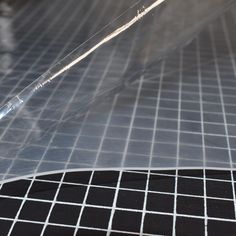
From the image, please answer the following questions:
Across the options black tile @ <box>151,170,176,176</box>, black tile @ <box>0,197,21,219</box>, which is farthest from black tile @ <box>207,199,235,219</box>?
black tile @ <box>0,197,21,219</box>

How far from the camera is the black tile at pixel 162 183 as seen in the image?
90cm

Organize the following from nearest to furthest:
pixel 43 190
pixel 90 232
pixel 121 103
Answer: pixel 90 232, pixel 43 190, pixel 121 103

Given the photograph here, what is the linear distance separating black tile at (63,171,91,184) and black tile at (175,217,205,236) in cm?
21

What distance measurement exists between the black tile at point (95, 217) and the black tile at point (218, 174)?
238mm

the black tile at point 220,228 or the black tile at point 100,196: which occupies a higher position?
→ the black tile at point 100,196

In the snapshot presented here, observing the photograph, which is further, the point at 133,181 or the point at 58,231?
the point at 133,181

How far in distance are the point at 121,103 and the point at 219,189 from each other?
42 centimetres

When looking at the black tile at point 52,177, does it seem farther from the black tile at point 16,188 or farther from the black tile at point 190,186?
the black tile at point 190,186

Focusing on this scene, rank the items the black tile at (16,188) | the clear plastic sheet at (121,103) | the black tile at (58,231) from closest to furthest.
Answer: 1. the black tile at (58,231)
2. the black tile at (16,188)
3. the clear plastic sheet at (121,103)

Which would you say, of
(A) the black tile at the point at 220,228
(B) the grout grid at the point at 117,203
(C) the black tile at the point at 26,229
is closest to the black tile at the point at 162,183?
(B) the grout grid at the point at 117,203

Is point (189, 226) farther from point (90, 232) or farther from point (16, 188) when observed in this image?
point (16, 188)

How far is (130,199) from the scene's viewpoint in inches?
34.1

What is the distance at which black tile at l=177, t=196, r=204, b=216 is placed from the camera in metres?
0.83

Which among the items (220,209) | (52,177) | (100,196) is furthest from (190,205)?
(52,177)
